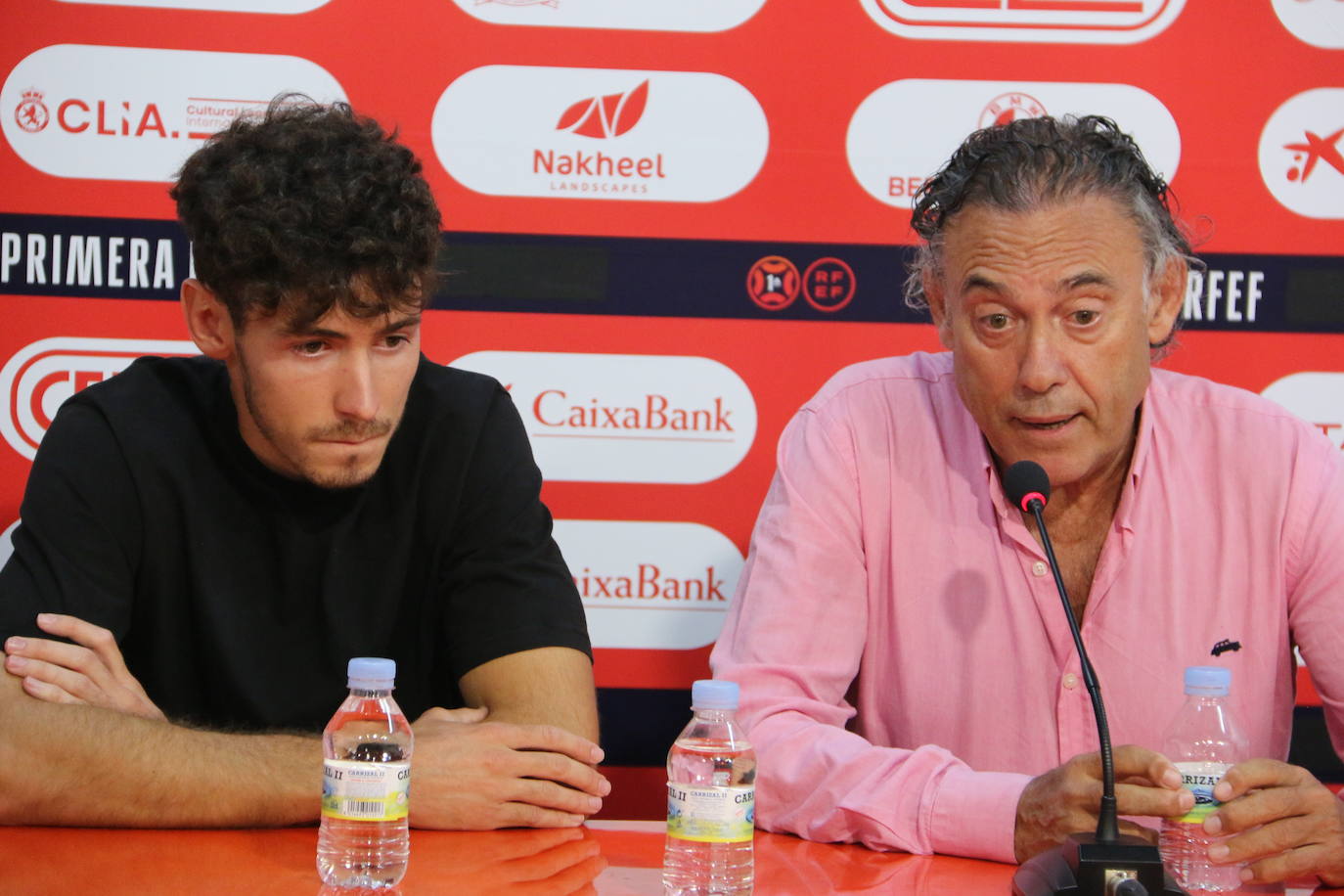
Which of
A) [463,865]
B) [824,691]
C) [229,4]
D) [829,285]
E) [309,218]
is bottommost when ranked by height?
[463,865]

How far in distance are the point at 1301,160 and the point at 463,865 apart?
2.09m

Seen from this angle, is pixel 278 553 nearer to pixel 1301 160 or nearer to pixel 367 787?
pixel 367 787

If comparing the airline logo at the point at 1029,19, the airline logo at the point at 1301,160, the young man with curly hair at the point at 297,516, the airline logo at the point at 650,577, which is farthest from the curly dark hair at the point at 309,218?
the airline logo at the point at 1301,160

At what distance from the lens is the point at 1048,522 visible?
1988mm

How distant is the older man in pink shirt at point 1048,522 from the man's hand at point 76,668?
30.6 inches

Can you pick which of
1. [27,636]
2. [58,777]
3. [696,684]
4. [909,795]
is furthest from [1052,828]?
[27,636]

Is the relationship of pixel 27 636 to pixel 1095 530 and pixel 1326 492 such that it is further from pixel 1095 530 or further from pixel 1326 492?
pixel 1326 492

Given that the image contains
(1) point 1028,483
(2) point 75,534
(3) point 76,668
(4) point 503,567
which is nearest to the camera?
(1) point 1028,483

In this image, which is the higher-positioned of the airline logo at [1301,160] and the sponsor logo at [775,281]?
the airline logo at [1301,160]

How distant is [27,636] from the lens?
1.67 meters

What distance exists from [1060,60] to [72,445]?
187 centimetres

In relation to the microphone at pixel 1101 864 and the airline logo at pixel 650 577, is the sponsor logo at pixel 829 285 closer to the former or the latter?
the airline logo at pixel 650 577

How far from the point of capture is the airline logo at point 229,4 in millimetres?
2461

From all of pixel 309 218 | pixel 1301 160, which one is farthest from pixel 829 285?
pixel 309 218
